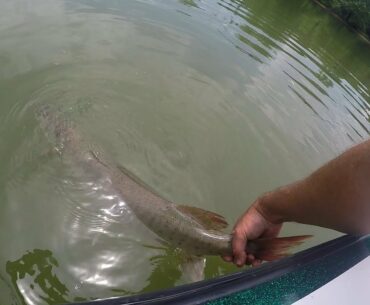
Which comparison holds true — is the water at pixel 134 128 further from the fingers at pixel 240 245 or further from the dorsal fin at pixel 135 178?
the fingers at pixel 240 245

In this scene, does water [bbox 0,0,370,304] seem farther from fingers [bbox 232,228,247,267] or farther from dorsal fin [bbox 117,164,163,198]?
fingers [bbox 232,228,247,267]

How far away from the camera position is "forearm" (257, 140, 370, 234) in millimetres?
1996

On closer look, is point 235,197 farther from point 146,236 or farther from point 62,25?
point 62,25

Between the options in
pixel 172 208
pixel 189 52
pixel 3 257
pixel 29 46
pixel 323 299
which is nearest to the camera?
pixel 323 299

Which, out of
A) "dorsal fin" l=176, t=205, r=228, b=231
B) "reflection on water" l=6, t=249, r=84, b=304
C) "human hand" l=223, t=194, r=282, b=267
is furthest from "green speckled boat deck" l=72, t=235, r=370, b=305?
"reflection on water" l=6, t=249, r=84, b=304

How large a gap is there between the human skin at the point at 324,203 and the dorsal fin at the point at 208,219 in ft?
1.68

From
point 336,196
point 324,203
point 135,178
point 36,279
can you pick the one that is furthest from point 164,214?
point 336,196

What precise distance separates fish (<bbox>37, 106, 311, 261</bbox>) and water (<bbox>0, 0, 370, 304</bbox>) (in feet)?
0.44

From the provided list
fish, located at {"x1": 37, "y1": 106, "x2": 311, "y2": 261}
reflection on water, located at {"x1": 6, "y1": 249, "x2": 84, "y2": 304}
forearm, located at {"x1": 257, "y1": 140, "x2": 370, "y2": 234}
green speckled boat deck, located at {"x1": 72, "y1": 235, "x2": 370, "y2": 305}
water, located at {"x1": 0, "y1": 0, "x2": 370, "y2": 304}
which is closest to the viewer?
green speckled boat deck, located at {"x1": 72, "y1": 235, "x2": 370, "y2": 305}

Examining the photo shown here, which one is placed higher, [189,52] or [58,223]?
[189,52]

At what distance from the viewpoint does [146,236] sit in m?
4.06

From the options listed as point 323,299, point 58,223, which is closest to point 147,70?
point 58,223

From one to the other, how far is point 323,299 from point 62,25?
23.1ft

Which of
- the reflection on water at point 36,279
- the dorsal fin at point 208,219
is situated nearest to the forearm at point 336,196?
the dorsal fin at point 208,219
